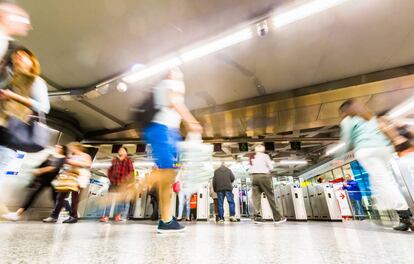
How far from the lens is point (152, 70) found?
487cm

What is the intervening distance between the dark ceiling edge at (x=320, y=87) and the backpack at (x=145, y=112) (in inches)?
176

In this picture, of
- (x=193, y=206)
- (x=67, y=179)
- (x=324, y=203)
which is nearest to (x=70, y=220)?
(x=67, y=179)

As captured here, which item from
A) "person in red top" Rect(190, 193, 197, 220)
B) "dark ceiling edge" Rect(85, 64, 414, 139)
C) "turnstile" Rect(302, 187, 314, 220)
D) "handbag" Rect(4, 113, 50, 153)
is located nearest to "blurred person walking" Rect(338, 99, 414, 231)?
"handbag" Rect(4, 113, 50, 153)

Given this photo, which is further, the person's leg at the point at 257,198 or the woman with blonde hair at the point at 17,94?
the person's leg at the point at 257,198

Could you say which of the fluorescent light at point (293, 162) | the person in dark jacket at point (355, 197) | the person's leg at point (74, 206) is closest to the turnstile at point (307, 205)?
the person in dark jacket at point (355, 197)

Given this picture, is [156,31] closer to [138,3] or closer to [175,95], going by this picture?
[138,3]

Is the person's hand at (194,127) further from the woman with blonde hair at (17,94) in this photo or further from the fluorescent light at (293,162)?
the fluorescent light at (293,162)

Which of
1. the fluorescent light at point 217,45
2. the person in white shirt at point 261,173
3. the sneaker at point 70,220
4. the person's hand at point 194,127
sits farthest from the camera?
the person in white shirt at point 261,173

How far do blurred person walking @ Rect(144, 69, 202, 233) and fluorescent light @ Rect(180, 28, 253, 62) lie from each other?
2414 millimetres

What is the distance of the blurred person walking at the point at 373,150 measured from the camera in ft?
6.98

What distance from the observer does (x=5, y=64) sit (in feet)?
4.99

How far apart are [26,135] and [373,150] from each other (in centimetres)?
318

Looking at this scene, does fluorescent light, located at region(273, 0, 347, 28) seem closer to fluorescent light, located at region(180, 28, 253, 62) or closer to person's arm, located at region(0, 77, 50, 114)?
fluorescent light, located at region(180, 28, 253, 62)

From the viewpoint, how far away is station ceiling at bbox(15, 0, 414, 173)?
11.8ft
